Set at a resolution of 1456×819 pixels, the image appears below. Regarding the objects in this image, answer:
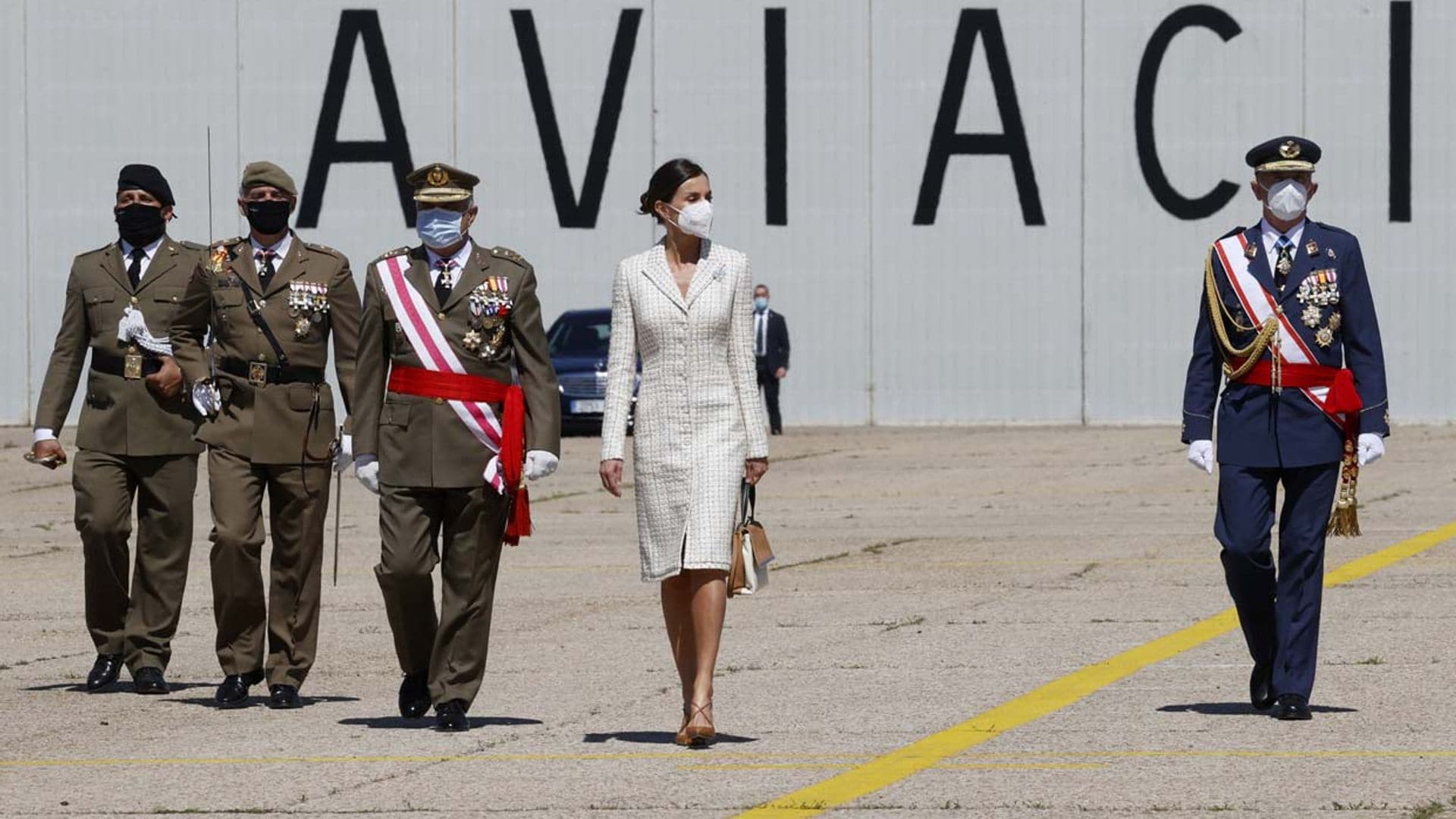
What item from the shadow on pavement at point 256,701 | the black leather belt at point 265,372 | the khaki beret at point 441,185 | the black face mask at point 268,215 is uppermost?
the khaki beret at point 441,185

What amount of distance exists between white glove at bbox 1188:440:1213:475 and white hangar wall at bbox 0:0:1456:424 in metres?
27.5

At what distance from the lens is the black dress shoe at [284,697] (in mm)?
10352

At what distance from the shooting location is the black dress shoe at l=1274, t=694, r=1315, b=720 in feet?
31.2

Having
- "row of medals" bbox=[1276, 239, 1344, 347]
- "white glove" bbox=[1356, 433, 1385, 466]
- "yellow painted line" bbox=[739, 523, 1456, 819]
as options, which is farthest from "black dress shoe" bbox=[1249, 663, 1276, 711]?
"row of medals" bbox=[1276, 239, 1344, 347]

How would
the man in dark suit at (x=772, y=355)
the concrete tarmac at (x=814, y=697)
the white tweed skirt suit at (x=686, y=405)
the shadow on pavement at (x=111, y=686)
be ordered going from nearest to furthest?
1. the concrete tarmac at (x=814, y=697)
2. the white tweed skirt suit at (x=686, y=405)
3. the shadow on pavement at (x=111, y=686)
4. the man in dark suit at (x=772, y=355)

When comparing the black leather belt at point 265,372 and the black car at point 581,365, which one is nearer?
the black leather belt at point 265,372

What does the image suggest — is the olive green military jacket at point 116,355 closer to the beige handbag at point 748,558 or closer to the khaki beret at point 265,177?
the khaki beret at point 265,177

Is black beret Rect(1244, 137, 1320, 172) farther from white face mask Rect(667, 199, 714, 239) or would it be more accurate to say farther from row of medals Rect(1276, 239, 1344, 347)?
white face mask Rect(667, 199, 714, 239)

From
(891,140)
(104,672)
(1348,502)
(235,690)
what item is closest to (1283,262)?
(1348,502)

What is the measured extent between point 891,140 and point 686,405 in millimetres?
28830

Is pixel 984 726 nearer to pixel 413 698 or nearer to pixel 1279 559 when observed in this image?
pixel 1279 559

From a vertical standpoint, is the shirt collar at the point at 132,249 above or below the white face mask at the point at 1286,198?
below

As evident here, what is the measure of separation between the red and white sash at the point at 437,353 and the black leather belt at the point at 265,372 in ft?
3.39

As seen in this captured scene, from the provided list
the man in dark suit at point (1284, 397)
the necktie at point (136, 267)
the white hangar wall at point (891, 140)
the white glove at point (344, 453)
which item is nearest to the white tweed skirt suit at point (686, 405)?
the white glove at point (344, 453)
